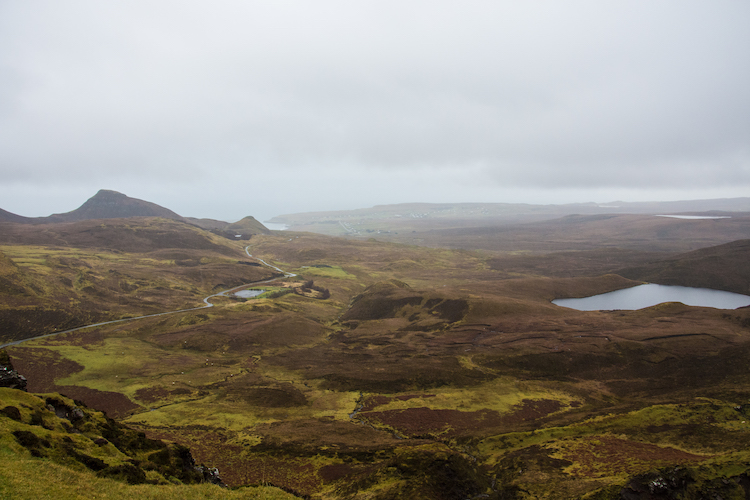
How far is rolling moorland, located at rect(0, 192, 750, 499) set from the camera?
26719 mm

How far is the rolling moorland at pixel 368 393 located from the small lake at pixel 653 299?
570cm

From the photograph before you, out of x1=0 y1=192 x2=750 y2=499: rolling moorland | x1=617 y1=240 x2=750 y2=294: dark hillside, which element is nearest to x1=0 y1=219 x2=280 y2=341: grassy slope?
x1=0 y1=192 x2=750 y2=499: rolling moorland

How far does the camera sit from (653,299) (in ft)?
408

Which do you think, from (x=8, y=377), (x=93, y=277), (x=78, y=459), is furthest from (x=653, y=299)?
(x=93, y=277)

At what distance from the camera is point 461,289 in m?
117

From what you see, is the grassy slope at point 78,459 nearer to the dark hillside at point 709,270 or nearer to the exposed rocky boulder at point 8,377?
the exposed rocky boulder at point 8,377

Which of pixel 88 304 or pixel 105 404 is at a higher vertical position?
pixel 88 304

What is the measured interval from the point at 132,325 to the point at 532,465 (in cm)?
9251

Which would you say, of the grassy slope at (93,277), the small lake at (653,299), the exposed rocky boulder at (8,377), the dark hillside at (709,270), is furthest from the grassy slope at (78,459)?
the dark hillside at (709,270)

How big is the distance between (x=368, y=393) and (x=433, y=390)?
10175mm

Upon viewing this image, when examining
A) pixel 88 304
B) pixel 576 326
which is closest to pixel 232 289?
pixel 88 304

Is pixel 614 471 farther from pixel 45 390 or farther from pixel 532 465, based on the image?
pixel 45 390

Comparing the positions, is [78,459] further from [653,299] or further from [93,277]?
[653,299]

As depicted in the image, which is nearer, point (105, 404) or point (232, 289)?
point (105, 404)
